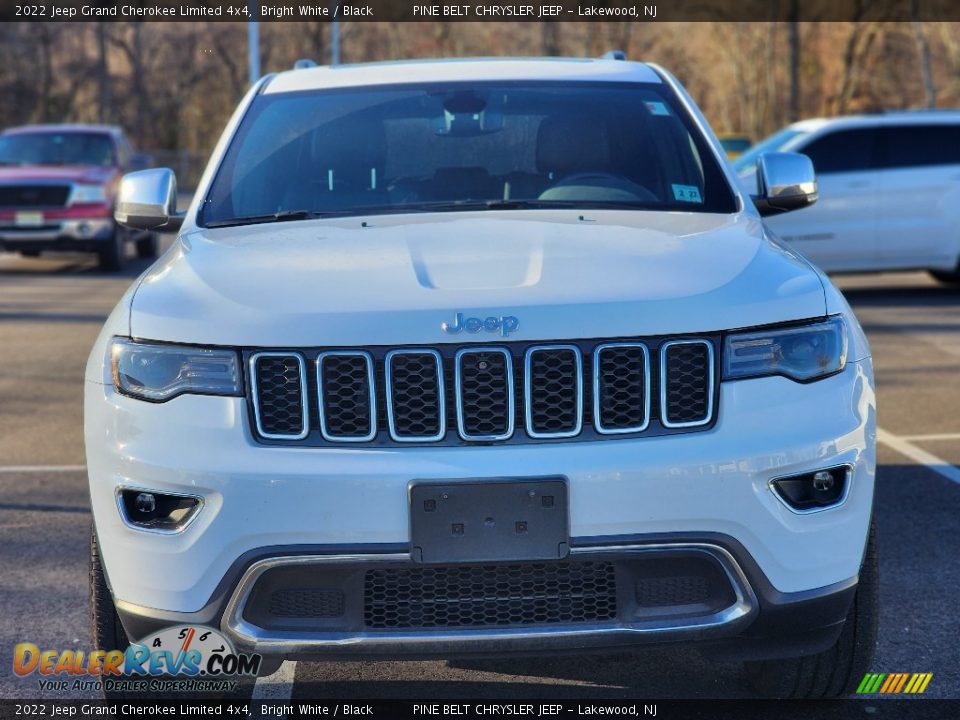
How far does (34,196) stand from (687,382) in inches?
621

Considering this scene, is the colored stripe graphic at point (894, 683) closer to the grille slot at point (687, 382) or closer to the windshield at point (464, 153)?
the grille slot at point (687, 382)

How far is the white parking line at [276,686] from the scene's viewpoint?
154 inches

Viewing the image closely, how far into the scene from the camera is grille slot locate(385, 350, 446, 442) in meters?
3.22

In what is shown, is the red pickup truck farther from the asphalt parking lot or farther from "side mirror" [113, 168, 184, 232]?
"side mirror" [113, 168, 184, 232]

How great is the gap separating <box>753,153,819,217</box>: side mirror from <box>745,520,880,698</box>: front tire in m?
1.60

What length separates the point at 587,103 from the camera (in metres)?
4.99

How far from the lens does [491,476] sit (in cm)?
315

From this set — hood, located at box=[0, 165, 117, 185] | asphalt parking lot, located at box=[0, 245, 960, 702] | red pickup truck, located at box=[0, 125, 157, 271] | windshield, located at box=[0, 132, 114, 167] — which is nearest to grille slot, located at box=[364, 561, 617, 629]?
asphalt parking lot, located at box=[0, 245, 960, 702]

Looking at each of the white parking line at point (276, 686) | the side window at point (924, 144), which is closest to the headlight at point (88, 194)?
the side window at point (924, 144)

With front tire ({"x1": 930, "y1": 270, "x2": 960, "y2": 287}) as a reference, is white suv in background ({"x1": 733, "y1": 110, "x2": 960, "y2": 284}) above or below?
above

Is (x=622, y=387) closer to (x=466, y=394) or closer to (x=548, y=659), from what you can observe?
(x=466, y=394)

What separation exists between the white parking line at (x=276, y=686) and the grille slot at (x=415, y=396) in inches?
38.5

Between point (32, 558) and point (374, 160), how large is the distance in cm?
204

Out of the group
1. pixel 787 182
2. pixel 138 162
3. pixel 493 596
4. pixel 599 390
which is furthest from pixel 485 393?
pixel 138 162
